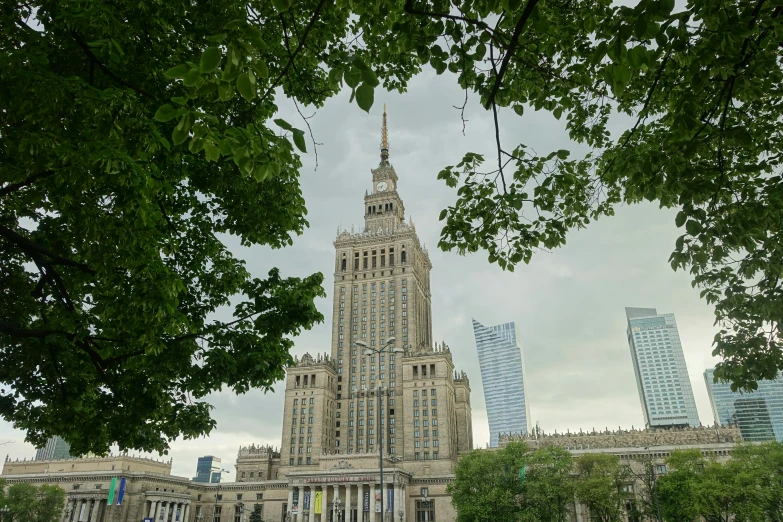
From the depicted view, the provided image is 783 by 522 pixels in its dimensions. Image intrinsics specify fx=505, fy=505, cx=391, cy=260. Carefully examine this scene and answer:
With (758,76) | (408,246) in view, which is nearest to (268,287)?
(758,76)

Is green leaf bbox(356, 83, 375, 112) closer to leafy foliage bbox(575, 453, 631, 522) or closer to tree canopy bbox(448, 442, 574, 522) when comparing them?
tree canopy bbox(448, 442, 574, 522)

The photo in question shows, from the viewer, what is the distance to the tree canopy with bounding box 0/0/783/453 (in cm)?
669

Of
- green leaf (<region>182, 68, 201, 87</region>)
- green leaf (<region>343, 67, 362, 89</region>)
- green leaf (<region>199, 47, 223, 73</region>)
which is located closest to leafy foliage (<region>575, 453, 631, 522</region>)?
green leaf (<region>343, 67, 362, 89</region>)

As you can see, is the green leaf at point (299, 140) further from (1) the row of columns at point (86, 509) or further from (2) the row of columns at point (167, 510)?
(1) the row of columns at point (86, 509)

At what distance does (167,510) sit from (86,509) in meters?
14.4

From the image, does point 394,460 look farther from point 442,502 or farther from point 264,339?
point 264,339

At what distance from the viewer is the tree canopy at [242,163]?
6.69m

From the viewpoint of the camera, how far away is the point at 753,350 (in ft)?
43.9

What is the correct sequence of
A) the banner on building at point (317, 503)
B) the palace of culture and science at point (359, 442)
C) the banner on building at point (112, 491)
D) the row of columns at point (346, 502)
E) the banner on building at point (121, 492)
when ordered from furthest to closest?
the palace of culture and science at point (359, 442)
the banner on building at point (317, 503)
the banner on building at point (112, 491)
the banner on building at point (121, 492)
the row of columns at point (346, 502)

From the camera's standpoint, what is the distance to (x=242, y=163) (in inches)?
215

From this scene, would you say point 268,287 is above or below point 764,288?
above

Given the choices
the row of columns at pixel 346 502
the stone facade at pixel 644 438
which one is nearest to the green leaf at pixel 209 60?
the row of columns at pixel 346 502

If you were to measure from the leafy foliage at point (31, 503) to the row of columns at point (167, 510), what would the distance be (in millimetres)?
17548

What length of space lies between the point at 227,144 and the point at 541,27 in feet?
11.8
